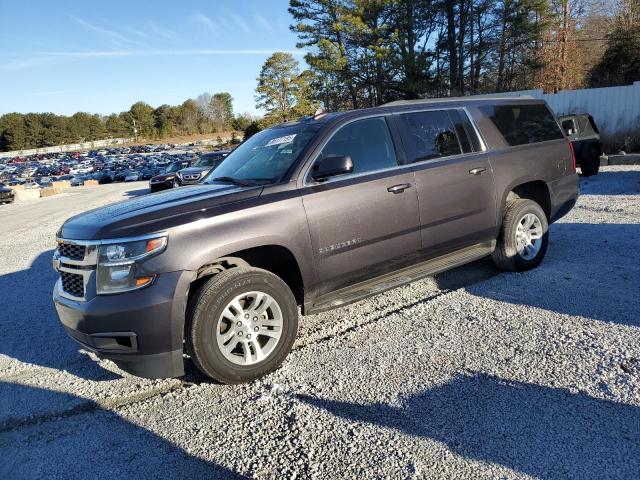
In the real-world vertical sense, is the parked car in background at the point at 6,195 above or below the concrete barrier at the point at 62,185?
above

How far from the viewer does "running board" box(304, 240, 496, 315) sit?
364 centimetres

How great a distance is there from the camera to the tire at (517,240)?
15.7ft

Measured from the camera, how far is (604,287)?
4391 millimetres

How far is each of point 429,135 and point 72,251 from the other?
126 inches

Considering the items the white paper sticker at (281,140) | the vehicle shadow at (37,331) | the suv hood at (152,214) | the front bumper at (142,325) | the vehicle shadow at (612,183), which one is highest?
the white paper sticker at (281,140)

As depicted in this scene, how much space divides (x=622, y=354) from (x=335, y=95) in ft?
116

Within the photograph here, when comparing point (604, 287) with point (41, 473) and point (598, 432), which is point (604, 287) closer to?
point (598, 432)

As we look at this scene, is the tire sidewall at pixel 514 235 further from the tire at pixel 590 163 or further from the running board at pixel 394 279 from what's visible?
the tire at pixel 590 163

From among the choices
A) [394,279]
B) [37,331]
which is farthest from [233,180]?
[37,331]

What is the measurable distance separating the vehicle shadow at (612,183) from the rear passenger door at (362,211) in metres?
7.83

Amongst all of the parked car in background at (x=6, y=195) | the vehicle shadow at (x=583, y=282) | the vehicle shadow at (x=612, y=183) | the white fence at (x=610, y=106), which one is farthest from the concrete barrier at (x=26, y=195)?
the vehicle shadow at (x=583, y=282)

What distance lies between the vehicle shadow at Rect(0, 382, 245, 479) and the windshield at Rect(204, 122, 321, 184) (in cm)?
199

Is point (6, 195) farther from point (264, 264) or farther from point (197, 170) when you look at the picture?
point (264, 264)

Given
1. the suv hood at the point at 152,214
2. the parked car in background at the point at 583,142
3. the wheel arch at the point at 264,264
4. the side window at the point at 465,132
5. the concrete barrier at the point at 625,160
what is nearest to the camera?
the suv hood at the point at 152,214
